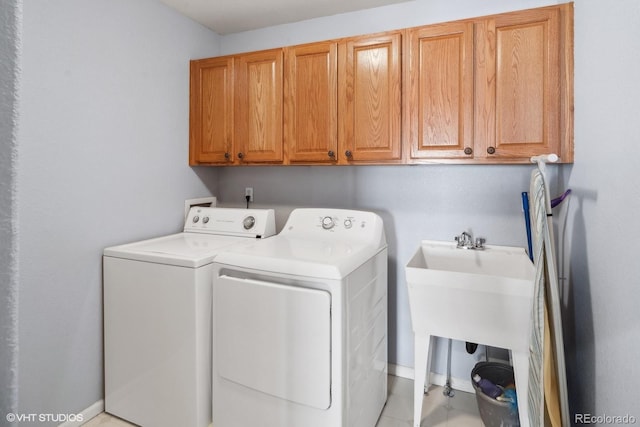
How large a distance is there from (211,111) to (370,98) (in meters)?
1.17

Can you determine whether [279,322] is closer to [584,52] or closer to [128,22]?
[584,52]

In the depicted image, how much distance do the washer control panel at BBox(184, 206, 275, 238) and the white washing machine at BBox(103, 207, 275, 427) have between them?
253 millimetres

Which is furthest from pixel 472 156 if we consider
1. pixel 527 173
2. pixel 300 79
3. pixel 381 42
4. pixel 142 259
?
pixel 142 259

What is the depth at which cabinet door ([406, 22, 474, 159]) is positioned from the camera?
5.93 feet

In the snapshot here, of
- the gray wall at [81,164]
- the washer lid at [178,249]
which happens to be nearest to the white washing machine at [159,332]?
the washer lid at [178,249]

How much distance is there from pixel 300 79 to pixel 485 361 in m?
2.07

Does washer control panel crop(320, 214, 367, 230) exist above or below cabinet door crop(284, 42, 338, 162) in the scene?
below

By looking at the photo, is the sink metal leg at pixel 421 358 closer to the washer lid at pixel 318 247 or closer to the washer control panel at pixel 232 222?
the washer lid at pixel 318 247

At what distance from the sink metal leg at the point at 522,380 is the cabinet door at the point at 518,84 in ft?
3.08

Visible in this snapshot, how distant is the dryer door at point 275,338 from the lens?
4.91 feet

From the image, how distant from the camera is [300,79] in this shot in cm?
219

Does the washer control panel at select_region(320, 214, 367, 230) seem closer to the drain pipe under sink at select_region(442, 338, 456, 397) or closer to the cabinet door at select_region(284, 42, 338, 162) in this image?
the cabinet door at select_region(284, 42, 338, 162)

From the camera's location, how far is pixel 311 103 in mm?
2166

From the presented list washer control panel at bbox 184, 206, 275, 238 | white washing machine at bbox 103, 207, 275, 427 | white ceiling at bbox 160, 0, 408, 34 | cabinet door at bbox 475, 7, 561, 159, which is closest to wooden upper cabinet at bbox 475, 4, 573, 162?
cabinet door at bbox 475, 7, 561, 159
